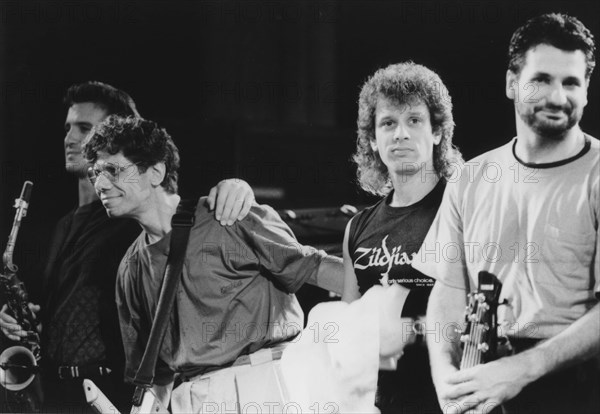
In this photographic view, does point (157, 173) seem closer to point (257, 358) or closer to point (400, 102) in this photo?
point (257, 358)

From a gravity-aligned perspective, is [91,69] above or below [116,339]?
above

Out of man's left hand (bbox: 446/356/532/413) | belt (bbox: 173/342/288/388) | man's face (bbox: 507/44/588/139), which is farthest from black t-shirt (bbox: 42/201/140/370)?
man's face (bbox: 507/44/588/139)

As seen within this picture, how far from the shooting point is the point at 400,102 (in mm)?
3477

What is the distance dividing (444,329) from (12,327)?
85.4 inches

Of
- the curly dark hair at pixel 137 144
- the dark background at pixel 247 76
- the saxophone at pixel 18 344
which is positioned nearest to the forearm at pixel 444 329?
the dark background at pixel 247 76

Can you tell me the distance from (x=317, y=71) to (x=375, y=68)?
Answer: 0.32 m

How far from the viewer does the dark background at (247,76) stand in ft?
11.7

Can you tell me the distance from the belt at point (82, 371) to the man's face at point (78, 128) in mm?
944

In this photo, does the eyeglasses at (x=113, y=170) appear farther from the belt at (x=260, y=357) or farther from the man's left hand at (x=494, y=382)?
the man's left hand at (x=494, y=382)

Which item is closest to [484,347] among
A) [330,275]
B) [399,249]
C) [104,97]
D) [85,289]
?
[399,249]

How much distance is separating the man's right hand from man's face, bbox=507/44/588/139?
99.8 inches

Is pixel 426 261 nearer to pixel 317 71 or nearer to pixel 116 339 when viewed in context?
pixel 317 71

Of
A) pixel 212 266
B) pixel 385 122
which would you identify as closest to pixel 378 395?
pixel 212 266

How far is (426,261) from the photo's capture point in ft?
11.0
